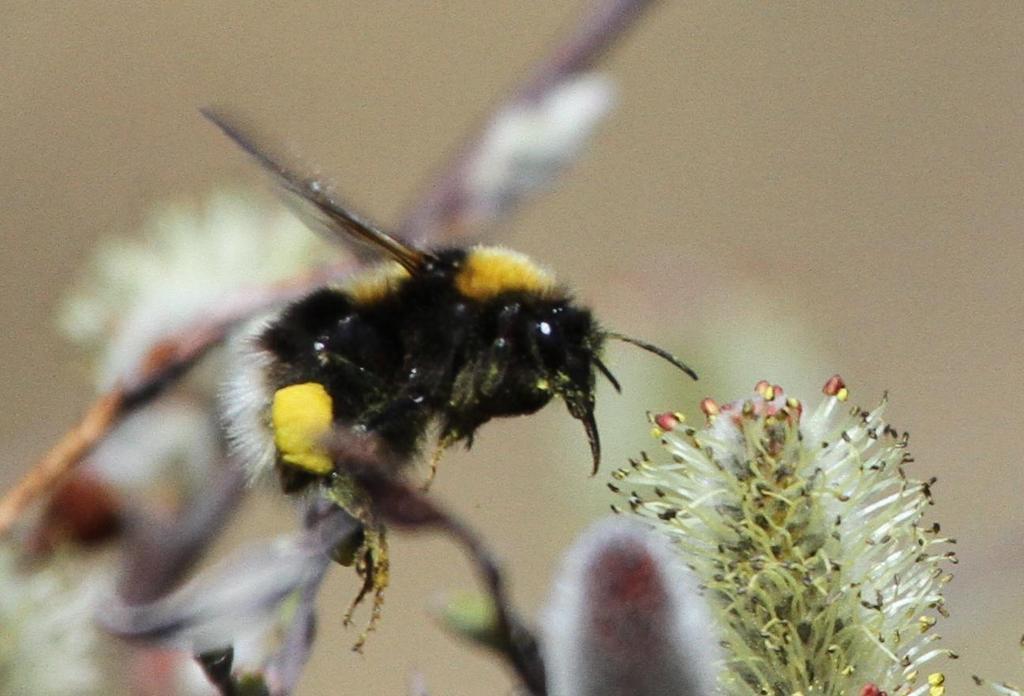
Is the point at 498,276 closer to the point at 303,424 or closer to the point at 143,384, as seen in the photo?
the point at 303,424

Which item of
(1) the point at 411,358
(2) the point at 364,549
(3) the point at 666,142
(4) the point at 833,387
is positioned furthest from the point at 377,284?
(3) the point at 666,142

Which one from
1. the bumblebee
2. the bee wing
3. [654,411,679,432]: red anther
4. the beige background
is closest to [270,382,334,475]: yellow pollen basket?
the bumblebee

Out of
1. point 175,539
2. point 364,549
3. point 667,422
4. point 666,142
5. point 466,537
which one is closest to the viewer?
point 466,537

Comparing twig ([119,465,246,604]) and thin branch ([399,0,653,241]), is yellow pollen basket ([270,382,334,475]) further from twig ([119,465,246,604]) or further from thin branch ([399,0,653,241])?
thin branch ([399,0,653,241])

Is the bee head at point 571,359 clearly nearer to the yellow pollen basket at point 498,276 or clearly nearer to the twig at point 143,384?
the yellow pollen basket at point 498,276

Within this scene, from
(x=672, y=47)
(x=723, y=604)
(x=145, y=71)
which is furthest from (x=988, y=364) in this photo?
(x=723, y=604)
